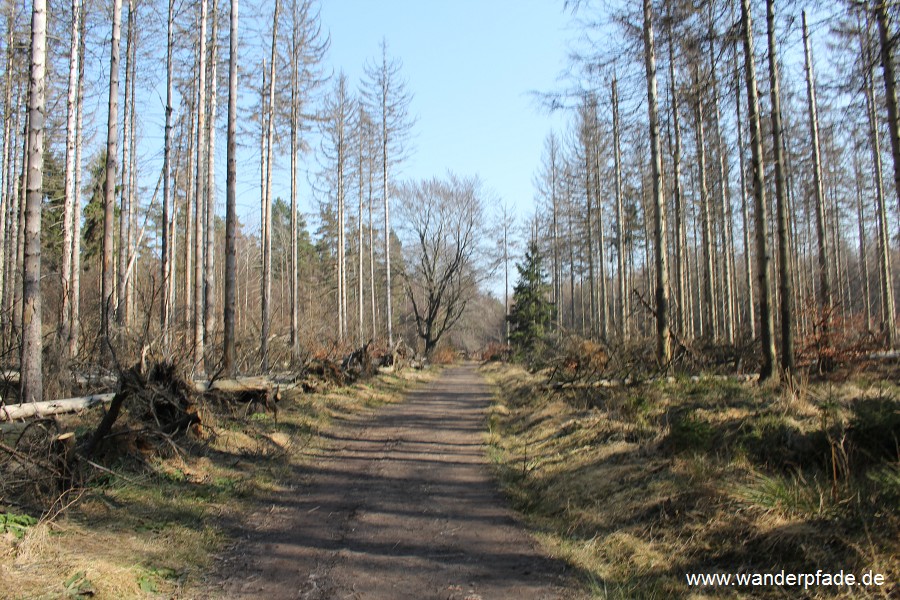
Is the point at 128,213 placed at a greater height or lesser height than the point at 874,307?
greater

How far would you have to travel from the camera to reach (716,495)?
5.36m

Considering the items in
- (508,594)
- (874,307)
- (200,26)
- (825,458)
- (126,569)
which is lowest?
(508,594)

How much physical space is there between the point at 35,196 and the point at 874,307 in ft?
178

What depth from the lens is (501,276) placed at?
4738 centimetres

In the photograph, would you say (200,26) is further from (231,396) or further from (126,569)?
(126,569)

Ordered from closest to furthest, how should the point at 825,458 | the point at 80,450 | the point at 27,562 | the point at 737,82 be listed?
1. the point at 27,562
2. the point at 825,458
3. the point at 80,450
4. the point at 737,82

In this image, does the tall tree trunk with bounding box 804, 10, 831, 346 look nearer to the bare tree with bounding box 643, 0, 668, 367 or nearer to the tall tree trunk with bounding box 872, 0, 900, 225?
the bare tree with bounding box 643, 0, 668, 367

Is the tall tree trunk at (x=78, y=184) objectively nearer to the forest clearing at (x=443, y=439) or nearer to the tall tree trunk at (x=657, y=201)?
the forest clearing at (x=443, y=439)

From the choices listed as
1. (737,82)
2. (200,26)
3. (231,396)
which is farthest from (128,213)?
(737,82)

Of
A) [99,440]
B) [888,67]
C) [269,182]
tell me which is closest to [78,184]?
[269,182]

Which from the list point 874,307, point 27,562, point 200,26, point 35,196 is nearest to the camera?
point 27,562

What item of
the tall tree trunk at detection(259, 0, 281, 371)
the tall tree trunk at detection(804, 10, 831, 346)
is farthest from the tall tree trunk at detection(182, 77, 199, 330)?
the tall tree trunk at detection(804, 10, 831, 346)

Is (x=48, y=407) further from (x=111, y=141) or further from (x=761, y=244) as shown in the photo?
(x=761, y=244)

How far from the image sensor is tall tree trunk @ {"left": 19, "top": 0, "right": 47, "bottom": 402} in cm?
814
